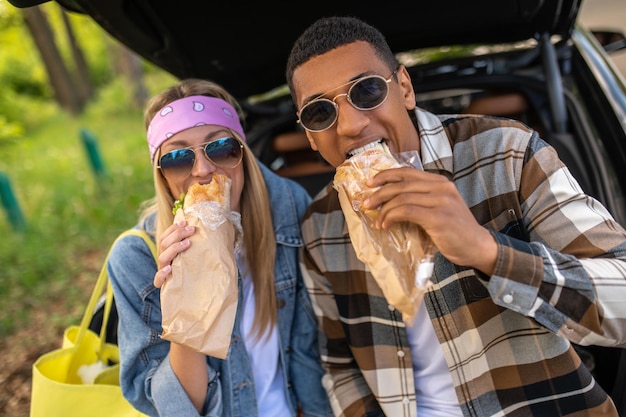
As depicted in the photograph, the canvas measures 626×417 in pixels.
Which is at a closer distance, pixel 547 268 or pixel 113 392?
pixel 547 268

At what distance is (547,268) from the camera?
126cm

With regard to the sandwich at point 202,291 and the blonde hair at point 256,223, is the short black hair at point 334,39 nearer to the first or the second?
the blonde hair at point 256,223

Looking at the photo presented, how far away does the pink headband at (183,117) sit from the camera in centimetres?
186

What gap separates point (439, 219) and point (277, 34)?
1.85m

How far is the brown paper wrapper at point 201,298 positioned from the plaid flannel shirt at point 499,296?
501 millimetres

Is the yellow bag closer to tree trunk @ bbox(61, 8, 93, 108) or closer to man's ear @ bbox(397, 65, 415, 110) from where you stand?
man's ear @ bbox(397, 65, 415, 110)

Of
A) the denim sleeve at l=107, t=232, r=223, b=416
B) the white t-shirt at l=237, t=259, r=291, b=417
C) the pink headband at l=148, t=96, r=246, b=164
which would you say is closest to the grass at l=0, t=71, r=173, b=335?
the denim sleeve at l=107, t=232, r=223, b=416

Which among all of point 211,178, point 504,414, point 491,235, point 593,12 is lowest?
point 504,414

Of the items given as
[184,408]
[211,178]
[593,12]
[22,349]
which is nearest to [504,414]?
[184,408]

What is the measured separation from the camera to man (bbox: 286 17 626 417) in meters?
1.26

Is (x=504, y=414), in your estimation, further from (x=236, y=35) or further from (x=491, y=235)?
(x=236, y=35)

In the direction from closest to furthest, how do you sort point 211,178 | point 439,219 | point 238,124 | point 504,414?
1. point 439,219
2. point 504,414
3. point 211,178
4. point 238,124

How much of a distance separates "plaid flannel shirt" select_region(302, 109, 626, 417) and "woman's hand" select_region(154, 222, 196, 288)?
579mm

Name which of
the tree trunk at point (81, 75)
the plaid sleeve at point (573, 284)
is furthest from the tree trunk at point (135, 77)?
the plaid sleeve at point (573, 284)
